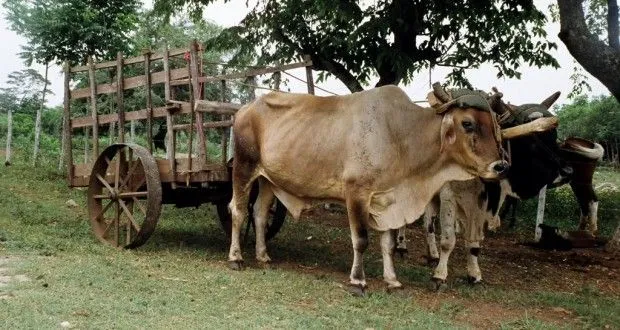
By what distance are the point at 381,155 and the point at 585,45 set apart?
447cm

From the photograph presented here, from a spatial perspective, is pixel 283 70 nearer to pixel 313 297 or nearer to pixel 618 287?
pixel 313 297

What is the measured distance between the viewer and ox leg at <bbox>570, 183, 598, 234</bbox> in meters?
11.1

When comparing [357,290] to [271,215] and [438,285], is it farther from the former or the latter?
[271,215]

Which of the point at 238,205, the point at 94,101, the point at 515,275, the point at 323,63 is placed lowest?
the point at 515,275

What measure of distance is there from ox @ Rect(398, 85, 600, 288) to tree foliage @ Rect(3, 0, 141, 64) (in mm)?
10239

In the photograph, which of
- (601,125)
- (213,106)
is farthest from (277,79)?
(601,125)

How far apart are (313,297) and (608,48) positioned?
6.02 m

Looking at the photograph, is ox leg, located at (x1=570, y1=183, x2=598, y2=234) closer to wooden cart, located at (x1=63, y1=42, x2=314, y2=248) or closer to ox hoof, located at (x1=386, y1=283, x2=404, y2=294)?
wooden cart, located at (x1=63, y1=42, x2=314, y2=248)

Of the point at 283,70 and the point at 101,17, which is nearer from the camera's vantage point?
the point at 283,70

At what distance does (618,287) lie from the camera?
795cm

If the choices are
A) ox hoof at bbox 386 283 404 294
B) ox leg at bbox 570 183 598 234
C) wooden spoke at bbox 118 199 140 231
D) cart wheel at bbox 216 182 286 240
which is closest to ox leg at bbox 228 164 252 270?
cart wheel at bbox 216 182 286 240

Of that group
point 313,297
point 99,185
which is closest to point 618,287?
point 313,297

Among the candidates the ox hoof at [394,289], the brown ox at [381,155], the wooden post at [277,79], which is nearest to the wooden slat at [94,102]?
the wooden post at [277,79]

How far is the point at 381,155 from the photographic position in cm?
664
